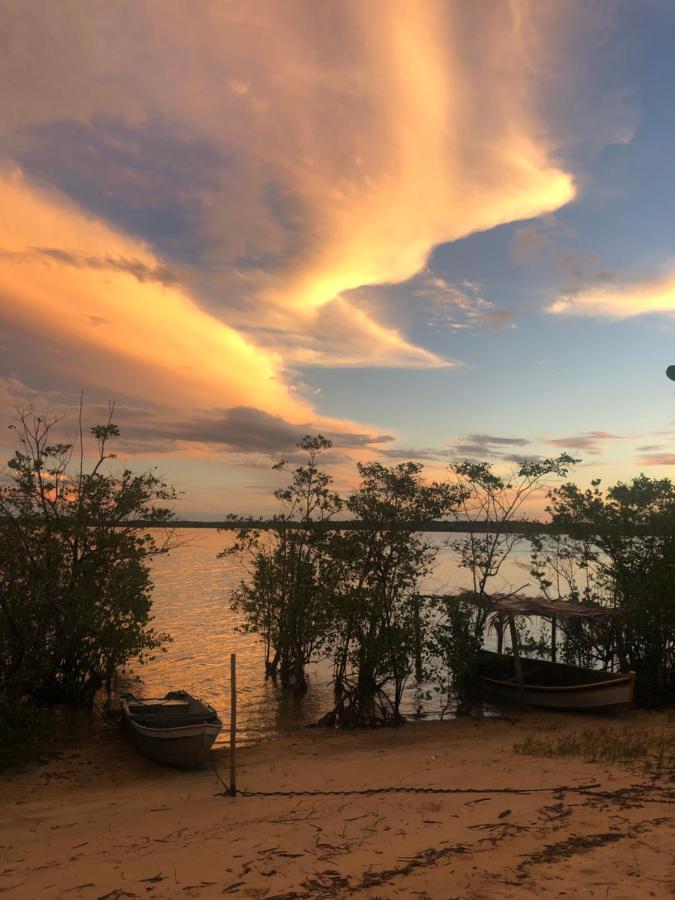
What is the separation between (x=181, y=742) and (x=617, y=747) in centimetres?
879

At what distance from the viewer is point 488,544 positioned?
65.5ft

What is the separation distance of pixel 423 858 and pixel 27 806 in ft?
25.1

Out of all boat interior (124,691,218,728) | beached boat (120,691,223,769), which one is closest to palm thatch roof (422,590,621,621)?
boat interior (124,691,218,728)

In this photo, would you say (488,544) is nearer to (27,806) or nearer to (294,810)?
(294,810)

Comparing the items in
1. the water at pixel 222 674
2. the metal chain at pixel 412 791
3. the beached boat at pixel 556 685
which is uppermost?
the metal chain at pixel 412 791

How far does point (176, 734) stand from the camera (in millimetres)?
12516

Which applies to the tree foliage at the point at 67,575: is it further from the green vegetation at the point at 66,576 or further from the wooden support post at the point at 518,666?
the wooden support post at the point at 518,666

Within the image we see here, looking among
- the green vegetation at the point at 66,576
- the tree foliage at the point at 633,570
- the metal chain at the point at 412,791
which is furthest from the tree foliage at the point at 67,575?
the tree foliage at the point at 633,570

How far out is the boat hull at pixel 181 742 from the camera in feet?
41.1

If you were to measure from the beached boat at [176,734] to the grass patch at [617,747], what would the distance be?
257 inches

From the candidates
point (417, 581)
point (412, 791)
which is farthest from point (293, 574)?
point (412, 791)

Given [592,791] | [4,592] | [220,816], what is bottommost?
[220,816]

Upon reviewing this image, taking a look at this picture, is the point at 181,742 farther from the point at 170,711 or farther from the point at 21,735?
the point at 21,735

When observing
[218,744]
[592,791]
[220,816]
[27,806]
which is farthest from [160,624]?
[592,791]
